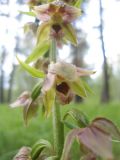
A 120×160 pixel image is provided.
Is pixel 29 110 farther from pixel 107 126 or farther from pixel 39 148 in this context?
pixel 107 126

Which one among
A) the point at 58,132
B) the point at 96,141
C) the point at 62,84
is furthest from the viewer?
the point at 58,132

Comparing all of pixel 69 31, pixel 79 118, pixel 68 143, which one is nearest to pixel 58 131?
pixel 79 118

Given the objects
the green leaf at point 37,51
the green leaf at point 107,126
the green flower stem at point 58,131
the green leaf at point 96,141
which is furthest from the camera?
the green leaf at point 37,51

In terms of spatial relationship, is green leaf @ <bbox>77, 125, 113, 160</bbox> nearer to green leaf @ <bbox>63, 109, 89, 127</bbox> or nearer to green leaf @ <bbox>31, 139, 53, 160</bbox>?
green leaf @ <bbox>63, 109, 89, 127</bbox>

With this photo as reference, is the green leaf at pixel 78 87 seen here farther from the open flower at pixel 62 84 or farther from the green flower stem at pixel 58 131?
the green flower stem at pixel 58 131

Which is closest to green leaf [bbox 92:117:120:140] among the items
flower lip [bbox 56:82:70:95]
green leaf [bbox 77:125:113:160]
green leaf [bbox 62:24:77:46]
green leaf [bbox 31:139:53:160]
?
green leaf [bbox 77:125:113:160]

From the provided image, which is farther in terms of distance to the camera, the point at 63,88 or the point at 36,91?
the point at 36,91

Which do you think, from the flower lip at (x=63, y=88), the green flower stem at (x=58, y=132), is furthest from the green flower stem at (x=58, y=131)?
the flower lip at (x=63, y=88)
